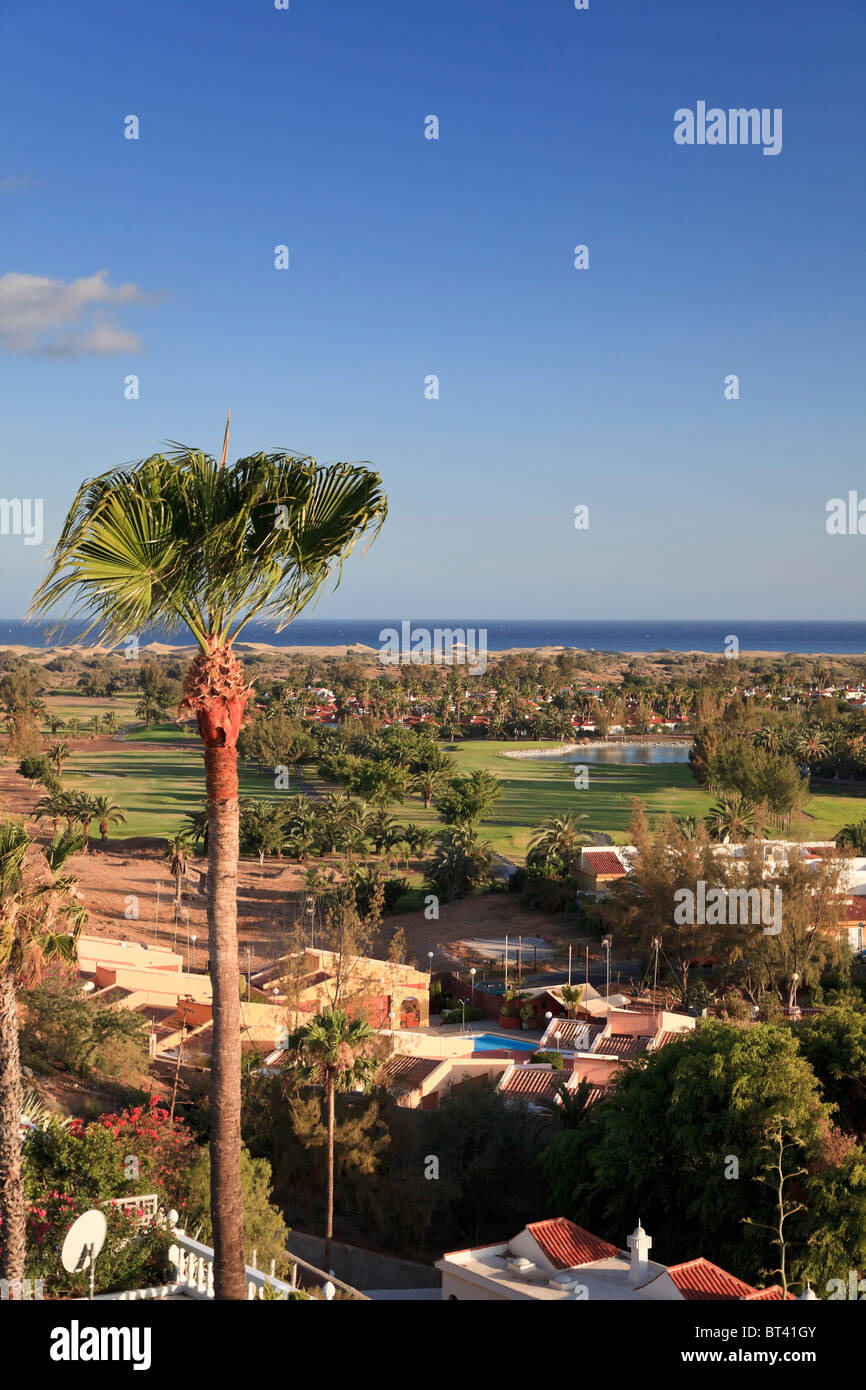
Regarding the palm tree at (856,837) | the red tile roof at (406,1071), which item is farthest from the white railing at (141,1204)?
the palm tree at (856,837)

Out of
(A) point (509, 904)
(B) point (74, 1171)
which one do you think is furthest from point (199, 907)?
(B) point (74, 1171)

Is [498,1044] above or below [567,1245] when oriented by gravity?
below

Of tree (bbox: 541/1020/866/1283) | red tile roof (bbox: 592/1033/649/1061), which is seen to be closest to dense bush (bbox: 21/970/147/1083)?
tree (bbox: 541/1020/866/1283)

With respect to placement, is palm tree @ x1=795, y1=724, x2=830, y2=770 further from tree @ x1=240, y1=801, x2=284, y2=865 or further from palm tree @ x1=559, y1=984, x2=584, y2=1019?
palm tree @ x1=559, y1=984, x2=584, y2=1019

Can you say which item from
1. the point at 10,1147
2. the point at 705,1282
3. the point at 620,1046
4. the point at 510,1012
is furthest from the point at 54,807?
the point at 10,1147

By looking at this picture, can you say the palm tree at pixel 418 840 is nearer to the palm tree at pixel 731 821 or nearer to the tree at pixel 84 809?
the palm tree at pixel 731 821

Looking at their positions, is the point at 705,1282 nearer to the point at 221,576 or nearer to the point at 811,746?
the point at 221,576
